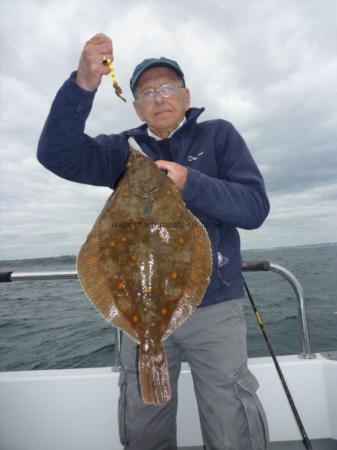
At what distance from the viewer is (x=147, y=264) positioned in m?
2.31

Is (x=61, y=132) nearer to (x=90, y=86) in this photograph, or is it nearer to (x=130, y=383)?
(x=90, y=86)

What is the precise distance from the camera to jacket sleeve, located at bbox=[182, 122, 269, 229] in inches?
94.3

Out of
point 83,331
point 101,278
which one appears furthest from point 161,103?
point 83,331

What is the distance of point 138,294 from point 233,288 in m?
0.90

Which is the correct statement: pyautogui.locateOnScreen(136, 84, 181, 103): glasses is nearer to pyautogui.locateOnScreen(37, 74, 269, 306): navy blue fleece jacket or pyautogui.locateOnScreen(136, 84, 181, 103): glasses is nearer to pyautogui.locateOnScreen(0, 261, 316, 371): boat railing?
pyautogui.locateOnScreen(37, 74, 269, 306): navy blue fleece jacket

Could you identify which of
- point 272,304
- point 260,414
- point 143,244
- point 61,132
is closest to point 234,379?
point 260,414

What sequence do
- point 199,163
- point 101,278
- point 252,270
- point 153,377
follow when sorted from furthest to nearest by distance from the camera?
point 252,270, point 199,163, point 101,278, point 153,377

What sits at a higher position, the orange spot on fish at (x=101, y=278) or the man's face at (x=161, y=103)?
the man's face at (x=161, y=103)

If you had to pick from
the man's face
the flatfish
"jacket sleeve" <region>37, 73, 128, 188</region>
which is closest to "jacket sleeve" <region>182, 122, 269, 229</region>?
the flatfish

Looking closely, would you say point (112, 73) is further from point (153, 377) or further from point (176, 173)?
point (153, 377)

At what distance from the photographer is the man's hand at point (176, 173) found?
2.33 m

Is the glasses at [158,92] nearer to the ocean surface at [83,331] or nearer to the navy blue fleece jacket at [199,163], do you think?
the navy blue fleece jacket at [199,163]

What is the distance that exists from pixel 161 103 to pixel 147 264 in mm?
1654

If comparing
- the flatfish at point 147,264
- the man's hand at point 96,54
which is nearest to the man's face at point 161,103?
the man's hand at point 96,54
